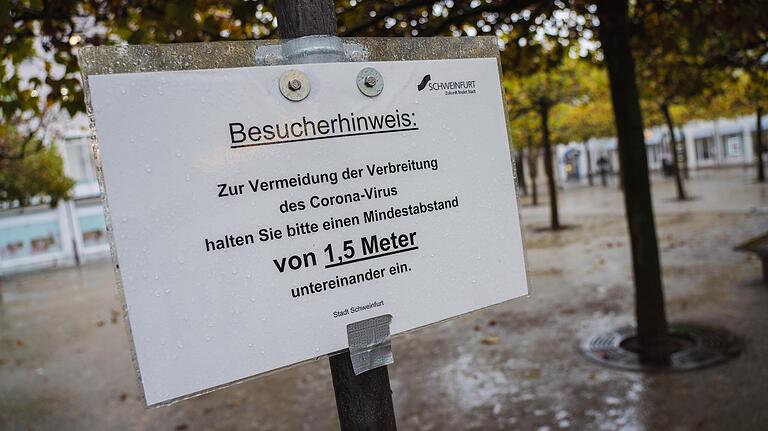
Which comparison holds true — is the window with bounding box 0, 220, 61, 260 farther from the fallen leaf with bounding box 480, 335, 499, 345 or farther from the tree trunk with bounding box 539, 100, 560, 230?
the fallen leaf with bounding box 480, 335, 499, 345

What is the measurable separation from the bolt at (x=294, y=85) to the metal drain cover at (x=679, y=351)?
17.2ft

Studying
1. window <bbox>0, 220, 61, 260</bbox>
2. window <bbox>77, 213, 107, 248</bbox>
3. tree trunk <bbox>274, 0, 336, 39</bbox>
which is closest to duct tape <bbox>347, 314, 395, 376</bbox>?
tree trunk <bbox>274, 0, 336, 39</bbox>

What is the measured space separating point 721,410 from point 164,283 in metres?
4.67

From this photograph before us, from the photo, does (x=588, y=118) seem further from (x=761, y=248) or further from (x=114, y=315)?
(x=114, y=315)

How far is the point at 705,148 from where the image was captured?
4916cm

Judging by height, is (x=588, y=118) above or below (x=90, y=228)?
above

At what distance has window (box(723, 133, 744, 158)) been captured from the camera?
4600 centimetres

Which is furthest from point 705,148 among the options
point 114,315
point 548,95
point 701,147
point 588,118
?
point 114,315

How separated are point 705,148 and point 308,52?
54056mm

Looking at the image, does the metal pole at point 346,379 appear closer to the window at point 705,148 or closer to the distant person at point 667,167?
the distant person at point 667,167

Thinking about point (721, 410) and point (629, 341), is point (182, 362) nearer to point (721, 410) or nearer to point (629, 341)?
point (721, 410)

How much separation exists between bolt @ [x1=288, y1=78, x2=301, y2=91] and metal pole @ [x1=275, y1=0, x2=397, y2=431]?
0.17 metres

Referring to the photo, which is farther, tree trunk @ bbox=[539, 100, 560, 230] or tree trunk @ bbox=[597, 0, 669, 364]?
tree trunk @ bbox=[539, 100, 560, 230]

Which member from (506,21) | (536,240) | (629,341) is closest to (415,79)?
(506,21)
